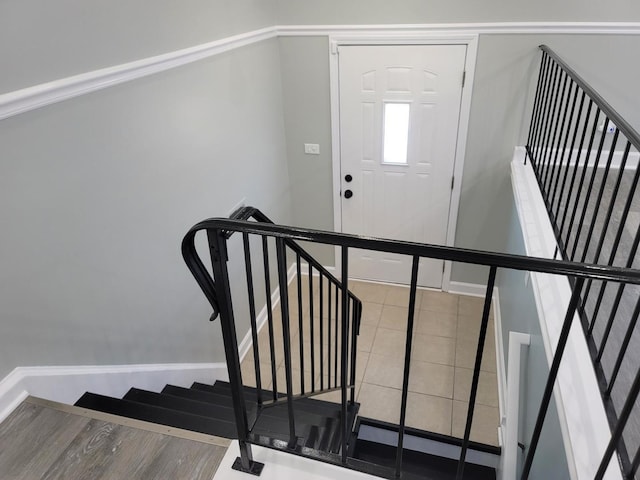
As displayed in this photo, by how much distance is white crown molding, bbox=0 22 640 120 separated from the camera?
1.64m

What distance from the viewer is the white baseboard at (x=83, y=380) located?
1766 mm

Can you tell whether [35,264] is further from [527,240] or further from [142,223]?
[527,240]

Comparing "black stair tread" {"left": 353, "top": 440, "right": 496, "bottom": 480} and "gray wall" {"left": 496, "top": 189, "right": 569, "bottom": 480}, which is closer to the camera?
"gray wall" {"left": 496, "top": 189, "right": 569, "bottom": 480}

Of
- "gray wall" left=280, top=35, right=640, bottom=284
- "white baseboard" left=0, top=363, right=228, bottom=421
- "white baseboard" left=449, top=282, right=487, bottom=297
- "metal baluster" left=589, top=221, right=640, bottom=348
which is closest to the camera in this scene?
"metal baluster" left=589, top=221, right=640, bottom=348

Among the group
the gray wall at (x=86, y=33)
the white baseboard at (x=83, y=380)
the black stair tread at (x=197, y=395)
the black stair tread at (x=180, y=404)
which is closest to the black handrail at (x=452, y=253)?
the gray wall at (x=86, y=33)

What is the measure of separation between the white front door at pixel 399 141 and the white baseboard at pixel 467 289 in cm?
15

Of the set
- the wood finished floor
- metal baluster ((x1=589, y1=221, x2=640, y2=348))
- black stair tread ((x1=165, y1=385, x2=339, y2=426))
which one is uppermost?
metal baluster ((x1=589, y1=221, x2=640, y2=348))

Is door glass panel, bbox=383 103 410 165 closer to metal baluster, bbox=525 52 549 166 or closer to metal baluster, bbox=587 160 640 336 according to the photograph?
metal baluster, bbox=525 52 549 166

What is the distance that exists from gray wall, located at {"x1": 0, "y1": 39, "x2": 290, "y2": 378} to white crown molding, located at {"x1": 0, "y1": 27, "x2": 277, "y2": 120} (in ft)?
0.13

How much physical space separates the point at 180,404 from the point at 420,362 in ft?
6.58

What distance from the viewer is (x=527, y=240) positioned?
2475mm

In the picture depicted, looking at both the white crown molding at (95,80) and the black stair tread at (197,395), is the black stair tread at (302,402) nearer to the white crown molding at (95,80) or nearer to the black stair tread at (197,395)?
the black stair tread at (197,395)

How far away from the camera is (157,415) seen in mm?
2043

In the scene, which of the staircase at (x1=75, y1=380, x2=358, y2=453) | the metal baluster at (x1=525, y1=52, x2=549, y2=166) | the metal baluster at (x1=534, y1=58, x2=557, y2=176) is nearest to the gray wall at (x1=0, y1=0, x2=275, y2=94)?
the staircase at (x1=75, y1=380, x2=358, y2=453)
